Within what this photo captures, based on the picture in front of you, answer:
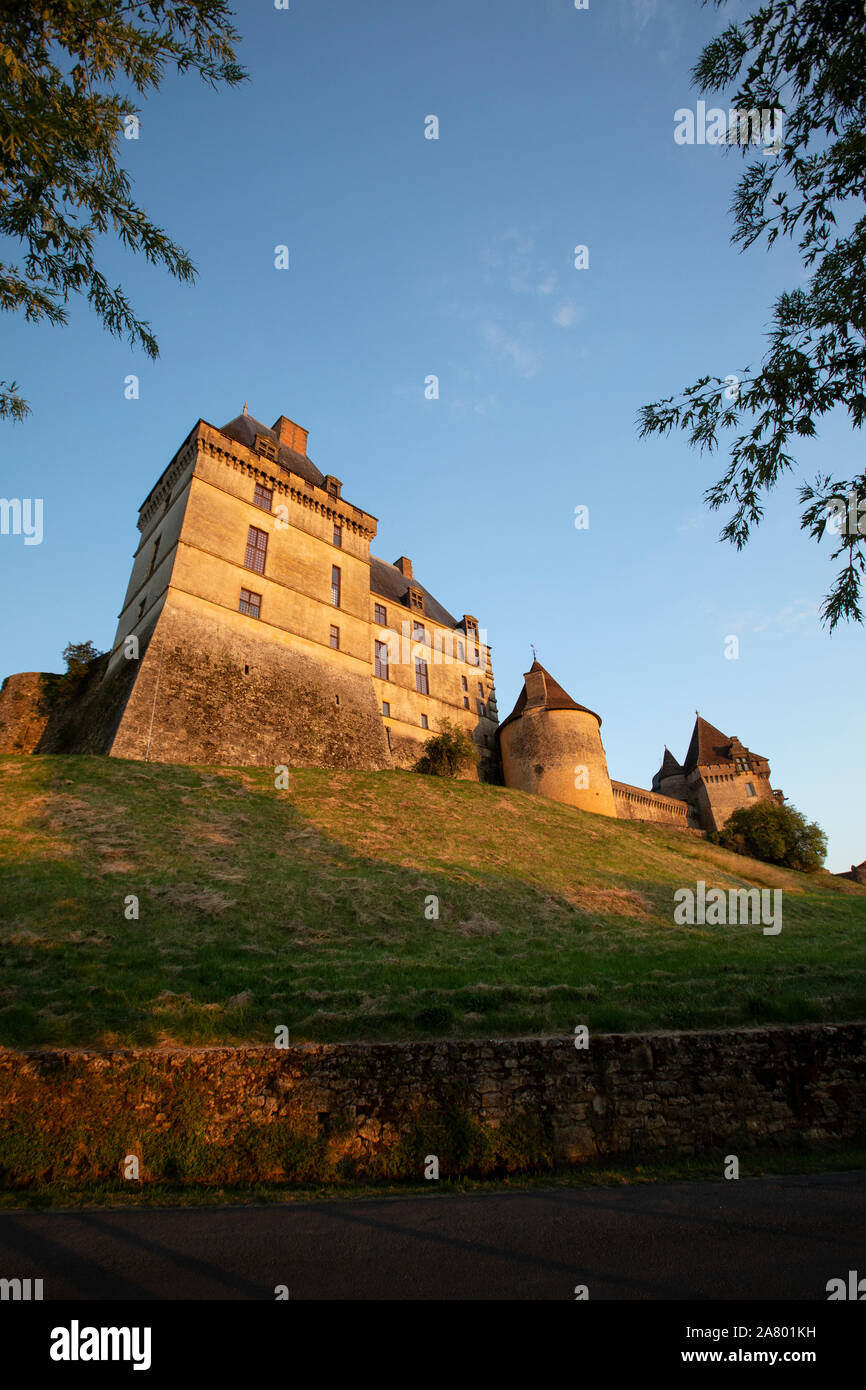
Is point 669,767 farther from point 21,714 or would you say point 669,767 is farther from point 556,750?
point 21,714

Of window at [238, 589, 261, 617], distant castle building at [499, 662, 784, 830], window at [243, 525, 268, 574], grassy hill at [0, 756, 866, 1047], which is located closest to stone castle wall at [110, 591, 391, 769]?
window at [238, 589, 261, 617]

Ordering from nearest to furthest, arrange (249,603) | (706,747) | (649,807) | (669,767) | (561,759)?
(249,603) → (561,759) → (649,807) → (706,747) → (669,767)

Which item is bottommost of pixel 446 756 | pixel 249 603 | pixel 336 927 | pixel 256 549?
pixel 336 927

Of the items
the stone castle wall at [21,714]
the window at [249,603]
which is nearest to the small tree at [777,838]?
the window at [249,603]

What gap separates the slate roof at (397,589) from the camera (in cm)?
3853

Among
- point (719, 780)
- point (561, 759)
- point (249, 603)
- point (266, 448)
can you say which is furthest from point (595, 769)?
point (266, 448)

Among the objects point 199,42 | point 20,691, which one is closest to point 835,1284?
point 199,42

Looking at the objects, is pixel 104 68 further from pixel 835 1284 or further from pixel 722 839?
pixel 722 839

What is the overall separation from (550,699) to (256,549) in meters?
19.1

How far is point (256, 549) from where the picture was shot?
29.1m

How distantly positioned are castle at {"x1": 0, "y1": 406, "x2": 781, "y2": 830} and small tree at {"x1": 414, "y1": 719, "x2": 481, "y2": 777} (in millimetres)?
1013

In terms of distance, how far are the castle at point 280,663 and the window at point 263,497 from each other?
0.21 feet

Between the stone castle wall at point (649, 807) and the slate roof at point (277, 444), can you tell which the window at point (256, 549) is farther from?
the stone castle wall at point (649, 807)

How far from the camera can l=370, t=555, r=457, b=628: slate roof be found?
38.5m
